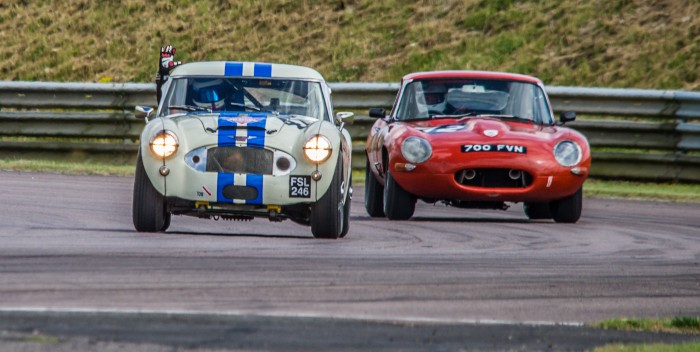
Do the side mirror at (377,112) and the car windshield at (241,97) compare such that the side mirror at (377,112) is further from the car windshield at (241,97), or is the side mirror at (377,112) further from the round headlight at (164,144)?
the round headlight at (164,144)

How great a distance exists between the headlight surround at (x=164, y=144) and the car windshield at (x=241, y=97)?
715mm

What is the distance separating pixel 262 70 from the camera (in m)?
11.8

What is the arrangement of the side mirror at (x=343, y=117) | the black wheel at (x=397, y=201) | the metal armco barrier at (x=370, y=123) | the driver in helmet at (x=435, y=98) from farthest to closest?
the metal armco barrier at (x=370, y=123), the driver in helmet at (x=435, y=98), the black wheel at (x=397, y=201), the side mirror at (x=343, y=117)

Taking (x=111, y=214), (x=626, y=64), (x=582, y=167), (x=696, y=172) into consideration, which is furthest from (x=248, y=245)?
(x=626, y=64)

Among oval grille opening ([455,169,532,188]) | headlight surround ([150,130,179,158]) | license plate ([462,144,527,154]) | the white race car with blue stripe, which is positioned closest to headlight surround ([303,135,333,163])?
the white race car with blue stripe

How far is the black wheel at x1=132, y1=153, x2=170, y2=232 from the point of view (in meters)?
10.8

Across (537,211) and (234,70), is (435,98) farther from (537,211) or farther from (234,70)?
(234,70)

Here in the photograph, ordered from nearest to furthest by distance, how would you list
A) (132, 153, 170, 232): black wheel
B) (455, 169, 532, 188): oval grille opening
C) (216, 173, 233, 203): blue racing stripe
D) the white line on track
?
the white line on track
(216, 173, 233, 203): blue racing stripe
(132, 153, 170, 232): black wheel
(455, 169, 532, 188): oval grille opening

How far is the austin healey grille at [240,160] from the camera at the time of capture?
10.8 metres

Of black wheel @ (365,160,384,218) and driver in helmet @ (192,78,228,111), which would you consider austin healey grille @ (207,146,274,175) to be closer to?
driver in helmet @ (192,78,228,111)

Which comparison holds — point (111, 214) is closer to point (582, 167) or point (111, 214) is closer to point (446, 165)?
point (446, 165)

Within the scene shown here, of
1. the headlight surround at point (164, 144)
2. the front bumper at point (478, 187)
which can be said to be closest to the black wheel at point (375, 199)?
the front bumper at point (478, 187)

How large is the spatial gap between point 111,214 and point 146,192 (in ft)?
7.16

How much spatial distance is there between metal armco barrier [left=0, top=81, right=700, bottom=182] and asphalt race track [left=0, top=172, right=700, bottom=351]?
4.85 metres
